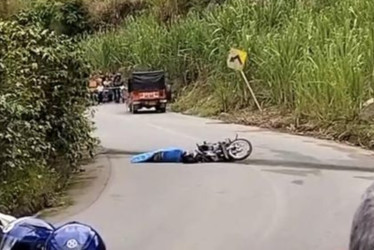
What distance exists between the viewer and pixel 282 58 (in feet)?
66.5

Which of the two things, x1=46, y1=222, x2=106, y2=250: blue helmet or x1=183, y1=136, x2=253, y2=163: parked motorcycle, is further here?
x1=183, y1=136, x2=253, y2=163: parked motorcycle

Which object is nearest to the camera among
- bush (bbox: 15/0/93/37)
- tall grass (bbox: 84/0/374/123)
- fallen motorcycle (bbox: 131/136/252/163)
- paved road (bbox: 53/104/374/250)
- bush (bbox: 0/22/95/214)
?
paved road (bbox: 53/104/374/250)

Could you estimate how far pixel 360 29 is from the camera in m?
18.3

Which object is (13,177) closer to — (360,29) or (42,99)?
(42,99)

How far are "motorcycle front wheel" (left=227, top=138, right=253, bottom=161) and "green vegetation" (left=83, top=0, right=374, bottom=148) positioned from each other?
104 inches

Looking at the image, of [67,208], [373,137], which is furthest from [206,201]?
[373,137]

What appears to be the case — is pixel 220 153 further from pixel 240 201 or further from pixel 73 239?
pixel 73 239

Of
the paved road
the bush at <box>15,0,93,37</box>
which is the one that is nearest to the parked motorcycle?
the paved road

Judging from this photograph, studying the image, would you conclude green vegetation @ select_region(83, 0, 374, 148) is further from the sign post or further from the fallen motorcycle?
the fallen motorcycle

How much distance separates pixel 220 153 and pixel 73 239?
10.7 meters

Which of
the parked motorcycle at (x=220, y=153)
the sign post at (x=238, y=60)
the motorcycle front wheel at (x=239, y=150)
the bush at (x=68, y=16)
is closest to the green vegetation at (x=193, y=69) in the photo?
the sign post at (x=238, y=60)

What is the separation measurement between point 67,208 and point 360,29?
1099cm

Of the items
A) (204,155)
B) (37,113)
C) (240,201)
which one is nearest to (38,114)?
(37,113)

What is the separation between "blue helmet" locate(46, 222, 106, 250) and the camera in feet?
8.50
